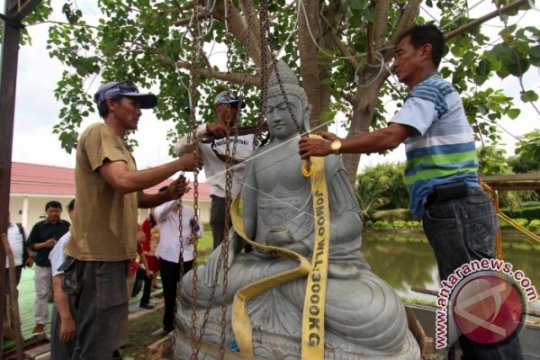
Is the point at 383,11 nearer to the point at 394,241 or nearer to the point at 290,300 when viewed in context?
the point at 290,300

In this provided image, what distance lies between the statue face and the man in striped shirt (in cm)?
66

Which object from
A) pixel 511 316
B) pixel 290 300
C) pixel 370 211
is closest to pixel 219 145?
pixel 290 300

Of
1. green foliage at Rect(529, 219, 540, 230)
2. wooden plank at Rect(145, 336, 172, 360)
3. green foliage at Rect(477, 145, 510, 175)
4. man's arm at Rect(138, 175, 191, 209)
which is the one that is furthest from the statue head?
green foliage at Rect(529, 219, 540, 230)

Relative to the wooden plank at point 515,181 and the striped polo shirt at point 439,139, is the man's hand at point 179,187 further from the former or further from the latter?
the wooden plank at point 515,181

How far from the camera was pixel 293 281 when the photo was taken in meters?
2.34

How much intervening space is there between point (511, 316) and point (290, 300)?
1201mm

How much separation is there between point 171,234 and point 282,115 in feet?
7.91

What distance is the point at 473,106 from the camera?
408 centimetres

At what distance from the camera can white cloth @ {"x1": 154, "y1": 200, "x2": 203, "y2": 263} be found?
4388 millimetres

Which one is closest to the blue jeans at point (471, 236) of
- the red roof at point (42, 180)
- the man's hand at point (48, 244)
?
the man's hand at point (48, 244)

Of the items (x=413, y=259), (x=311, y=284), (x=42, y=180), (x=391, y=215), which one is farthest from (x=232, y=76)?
(x=391, y=215)

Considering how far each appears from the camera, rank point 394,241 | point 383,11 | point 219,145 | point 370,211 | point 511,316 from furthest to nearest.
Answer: point 370,211, point 394,241, point 383,11, point 219,145, point 511,316

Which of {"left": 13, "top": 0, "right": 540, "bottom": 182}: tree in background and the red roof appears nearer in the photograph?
{"left": 13, "top": 0, "right": 540, "bottom": 182}: tree in background

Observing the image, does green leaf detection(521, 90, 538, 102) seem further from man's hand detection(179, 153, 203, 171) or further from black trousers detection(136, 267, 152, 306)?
black trousers detection(136, 267, 152, 306)
